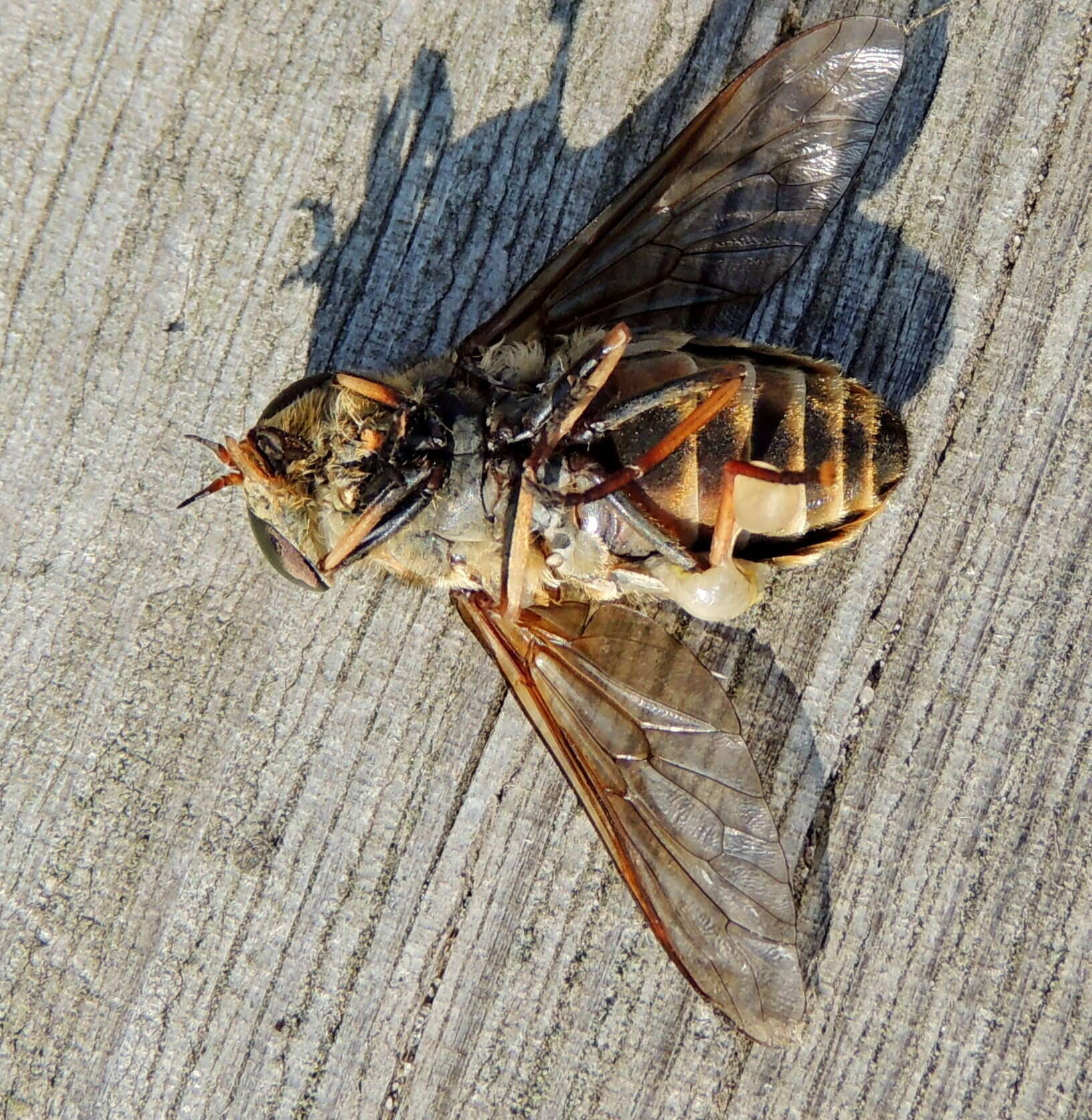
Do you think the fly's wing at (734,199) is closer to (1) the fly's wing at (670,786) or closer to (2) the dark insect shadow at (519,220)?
(2) the dark insect shadow at (519,220)

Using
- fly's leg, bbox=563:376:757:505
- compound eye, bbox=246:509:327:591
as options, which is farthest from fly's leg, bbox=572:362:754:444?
compound eye, bbox=246:509:327:591

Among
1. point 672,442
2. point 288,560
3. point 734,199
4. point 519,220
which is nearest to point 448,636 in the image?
point 288,560

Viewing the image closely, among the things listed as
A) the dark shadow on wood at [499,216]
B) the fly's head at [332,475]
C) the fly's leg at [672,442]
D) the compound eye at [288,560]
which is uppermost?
the dark shadow on wood at [499,216]

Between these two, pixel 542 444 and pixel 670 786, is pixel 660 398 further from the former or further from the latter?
pixel 670 786

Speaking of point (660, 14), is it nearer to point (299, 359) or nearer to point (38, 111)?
point (299, 359)

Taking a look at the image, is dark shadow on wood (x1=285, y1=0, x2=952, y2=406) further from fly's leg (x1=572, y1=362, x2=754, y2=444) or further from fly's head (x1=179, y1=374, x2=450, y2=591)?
fly's leg (x1=572, y1=362, x2=754, y2=444)

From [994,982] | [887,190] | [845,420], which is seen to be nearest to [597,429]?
[845,420]

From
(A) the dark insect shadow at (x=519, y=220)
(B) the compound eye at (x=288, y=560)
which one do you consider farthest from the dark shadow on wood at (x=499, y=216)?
(B) the compound eye at (x=288, y=560)
